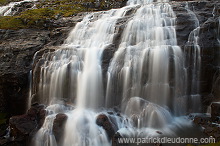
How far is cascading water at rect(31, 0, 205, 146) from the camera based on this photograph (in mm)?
10266

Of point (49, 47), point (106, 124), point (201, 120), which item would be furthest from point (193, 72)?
point (49, 47)

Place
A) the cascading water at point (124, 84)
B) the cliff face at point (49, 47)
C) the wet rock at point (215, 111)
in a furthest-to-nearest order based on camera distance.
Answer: the cliff face at point (49, 47), the wet rock at point (215, 111), the cascading water at point (124, 84)

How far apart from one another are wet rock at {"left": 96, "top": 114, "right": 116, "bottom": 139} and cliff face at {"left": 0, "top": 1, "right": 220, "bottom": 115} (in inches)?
139

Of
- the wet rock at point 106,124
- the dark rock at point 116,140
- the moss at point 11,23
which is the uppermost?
the moss at point 11,23

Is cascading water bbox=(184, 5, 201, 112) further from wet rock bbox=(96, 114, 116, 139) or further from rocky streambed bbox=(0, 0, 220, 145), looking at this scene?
wet rock bbox=(96, 114, 116, 139)

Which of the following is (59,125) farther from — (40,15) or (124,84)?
(40,15)

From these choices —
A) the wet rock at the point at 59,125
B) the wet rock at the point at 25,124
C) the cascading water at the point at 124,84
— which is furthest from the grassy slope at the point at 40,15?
the wet rock at the point at 59,125

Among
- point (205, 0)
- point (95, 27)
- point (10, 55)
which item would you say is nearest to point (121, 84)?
point (95, 27)

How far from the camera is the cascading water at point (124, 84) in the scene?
33.7ft

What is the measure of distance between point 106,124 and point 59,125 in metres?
2.42

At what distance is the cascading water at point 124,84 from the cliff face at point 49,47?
1.74 ft

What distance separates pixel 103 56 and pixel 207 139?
25.7 ft

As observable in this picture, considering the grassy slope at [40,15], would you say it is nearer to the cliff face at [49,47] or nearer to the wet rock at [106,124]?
the cliff face at [49,47]

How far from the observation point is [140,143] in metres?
9.33
